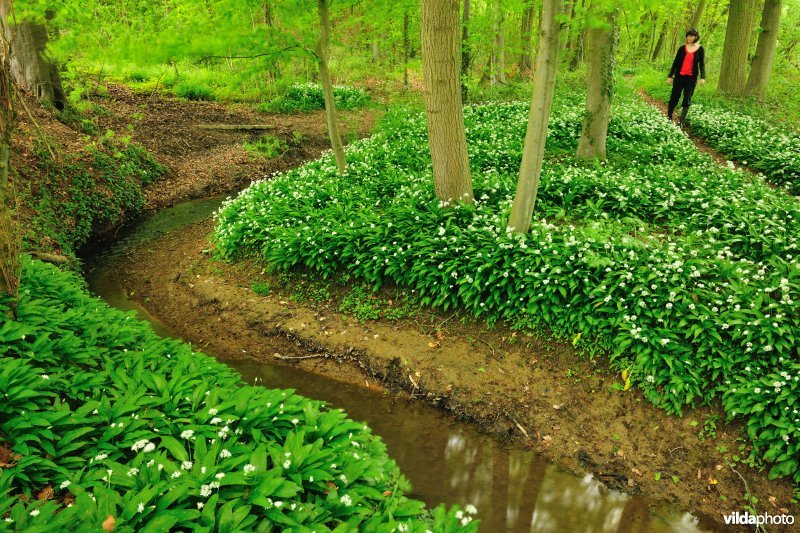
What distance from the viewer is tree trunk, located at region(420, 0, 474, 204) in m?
6.45

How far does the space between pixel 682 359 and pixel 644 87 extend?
19.1 meters

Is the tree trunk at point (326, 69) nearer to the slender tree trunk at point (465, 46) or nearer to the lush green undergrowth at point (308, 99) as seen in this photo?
the slender tree trunk at point (465, 46)

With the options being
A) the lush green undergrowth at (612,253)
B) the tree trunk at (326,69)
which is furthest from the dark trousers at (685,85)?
the tree trunk at (326,69)

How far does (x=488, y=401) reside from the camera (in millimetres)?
5480

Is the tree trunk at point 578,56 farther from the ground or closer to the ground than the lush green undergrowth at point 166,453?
farther from the ground

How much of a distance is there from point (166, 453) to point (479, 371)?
3838mm

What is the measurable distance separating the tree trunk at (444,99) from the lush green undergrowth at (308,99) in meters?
12.4

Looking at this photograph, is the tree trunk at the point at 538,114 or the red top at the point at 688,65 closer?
the tree trunk at the point at 538,114

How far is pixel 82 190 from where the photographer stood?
992cm

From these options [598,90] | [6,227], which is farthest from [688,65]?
[6,227]

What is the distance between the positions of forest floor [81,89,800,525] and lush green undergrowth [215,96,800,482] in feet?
0.90

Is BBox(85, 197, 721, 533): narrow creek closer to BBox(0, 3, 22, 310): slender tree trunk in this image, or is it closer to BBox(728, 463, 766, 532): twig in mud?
BBox(728, 463, 766, 532): twig in mud

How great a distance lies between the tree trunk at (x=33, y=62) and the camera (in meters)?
11.1

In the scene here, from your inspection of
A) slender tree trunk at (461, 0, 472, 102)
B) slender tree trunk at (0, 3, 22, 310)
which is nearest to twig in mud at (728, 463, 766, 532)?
slender tree trunk at (0, 3, 22, 310)
